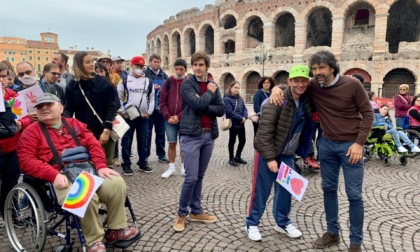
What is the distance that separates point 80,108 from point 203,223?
2392 mm

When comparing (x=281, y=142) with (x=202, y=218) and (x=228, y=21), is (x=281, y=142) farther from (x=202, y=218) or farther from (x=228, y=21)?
(x=228, y=21)

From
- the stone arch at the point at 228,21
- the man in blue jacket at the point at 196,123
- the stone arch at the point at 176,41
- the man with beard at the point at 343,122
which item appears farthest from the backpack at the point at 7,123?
the stone arch at the point at 176,41

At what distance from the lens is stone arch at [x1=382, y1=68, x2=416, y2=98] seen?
2283cm

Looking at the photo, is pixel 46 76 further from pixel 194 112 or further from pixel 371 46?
pixel 371 46

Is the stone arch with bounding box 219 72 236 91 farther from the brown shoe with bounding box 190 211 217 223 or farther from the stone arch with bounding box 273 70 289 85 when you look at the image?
the brown shoe with bounding box 190 211 217 223

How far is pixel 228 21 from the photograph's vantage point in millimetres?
33000

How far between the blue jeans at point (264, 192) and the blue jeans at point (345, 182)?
0.41 meters

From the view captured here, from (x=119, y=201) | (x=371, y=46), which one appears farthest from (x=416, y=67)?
(x=119, y=201)

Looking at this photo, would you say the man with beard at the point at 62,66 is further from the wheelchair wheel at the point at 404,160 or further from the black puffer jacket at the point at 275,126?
the wheelchair wheel at the point at 404,160

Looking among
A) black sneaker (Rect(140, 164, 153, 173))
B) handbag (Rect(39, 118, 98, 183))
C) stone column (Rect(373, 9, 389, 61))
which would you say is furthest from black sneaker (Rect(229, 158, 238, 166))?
stone column (Rect(373, 9, 389, 61))

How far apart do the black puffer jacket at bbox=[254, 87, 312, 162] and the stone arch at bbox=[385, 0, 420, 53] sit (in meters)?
29.0

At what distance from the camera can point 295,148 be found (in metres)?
3.31

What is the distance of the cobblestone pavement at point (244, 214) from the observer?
3.27 metres

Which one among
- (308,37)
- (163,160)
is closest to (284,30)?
(308,37)
